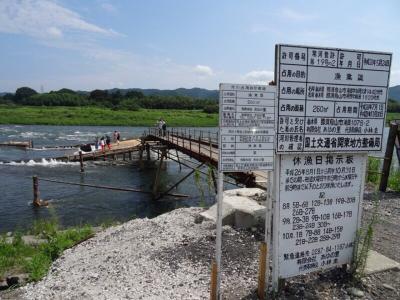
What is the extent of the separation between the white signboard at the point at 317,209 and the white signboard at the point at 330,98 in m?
0.26

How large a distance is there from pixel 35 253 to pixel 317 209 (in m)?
6.87

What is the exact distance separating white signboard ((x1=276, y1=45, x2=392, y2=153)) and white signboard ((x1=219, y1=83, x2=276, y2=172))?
216mm

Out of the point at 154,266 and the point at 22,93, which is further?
the point at 22,93

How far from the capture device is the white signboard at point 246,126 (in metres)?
4.59

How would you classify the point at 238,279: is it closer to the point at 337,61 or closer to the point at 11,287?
the point at 337,61

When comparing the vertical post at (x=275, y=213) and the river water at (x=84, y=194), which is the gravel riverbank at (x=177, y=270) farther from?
the river water at (x=84, y=194)

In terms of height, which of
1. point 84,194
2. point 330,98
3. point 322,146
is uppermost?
point 330,98

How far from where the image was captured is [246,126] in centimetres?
470

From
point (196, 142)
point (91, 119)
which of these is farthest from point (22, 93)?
point (196, 142)

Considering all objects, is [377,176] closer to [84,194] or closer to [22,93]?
[84,194]

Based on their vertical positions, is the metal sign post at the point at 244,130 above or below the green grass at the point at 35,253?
above

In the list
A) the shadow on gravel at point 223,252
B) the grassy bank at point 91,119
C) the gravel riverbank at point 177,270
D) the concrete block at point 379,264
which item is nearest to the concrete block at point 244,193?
the gravel riverbank at point 177,270

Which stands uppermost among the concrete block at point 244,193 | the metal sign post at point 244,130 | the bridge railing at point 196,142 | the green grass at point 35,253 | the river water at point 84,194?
the metal sign post at point 244,130

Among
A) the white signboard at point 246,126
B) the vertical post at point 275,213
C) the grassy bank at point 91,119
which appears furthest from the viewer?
the grassy bank at point 91,119
